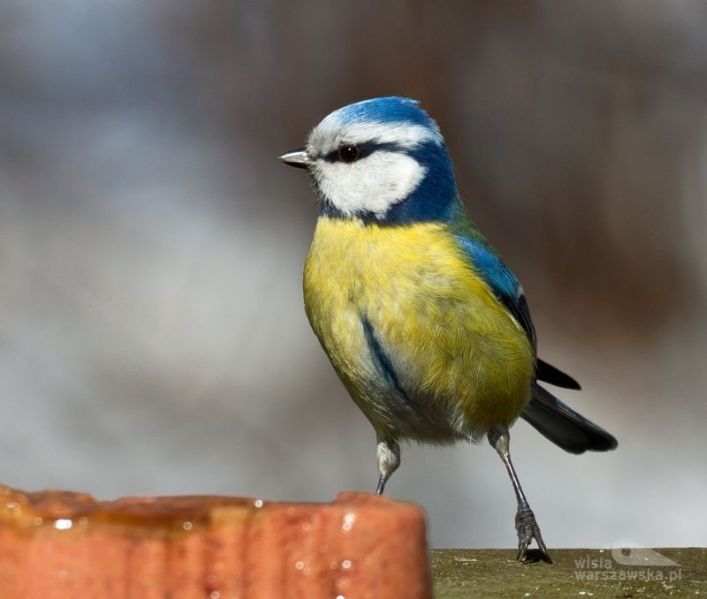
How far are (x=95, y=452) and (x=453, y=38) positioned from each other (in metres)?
1.84

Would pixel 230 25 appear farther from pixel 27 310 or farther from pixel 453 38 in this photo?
pixel 27 310

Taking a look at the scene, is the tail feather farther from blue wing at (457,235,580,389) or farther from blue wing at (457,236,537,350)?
blue wing at (457,236,537,350)

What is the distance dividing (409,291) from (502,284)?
0.98ft

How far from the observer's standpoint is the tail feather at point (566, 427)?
3.00 m

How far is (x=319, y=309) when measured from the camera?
247 centimetres

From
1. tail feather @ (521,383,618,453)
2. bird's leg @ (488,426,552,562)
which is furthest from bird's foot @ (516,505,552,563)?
tail feather @ (521,383,618,453)

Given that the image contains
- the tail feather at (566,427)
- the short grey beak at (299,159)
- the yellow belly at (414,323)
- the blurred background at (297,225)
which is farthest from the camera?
the blurred background at (297,225)

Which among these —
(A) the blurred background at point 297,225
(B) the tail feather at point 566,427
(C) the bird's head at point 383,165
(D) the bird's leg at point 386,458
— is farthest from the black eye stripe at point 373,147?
(A) the blurred background at point 297,225

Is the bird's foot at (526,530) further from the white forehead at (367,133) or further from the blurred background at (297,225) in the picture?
the blurred background at (297,225)

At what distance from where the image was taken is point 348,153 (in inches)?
101

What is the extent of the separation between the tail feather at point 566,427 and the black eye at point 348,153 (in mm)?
804

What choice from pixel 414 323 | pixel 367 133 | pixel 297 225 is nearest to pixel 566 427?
pixel 414 323

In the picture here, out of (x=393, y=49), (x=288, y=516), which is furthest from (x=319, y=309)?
(x=393, y=49)

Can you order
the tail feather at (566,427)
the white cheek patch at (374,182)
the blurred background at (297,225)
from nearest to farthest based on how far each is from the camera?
1. the white cheek patch at (374,182)
2. the tail feather at (566,427)
3. the blurred background at (297,225)
